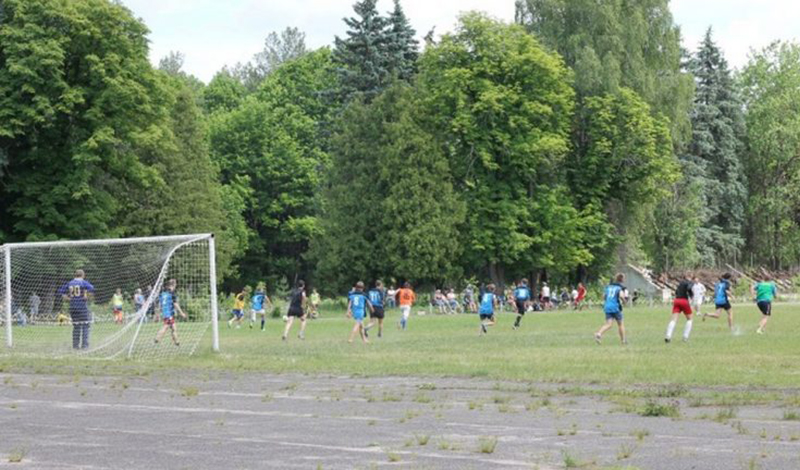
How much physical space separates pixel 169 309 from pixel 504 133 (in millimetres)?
39120

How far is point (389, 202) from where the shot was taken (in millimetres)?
67438

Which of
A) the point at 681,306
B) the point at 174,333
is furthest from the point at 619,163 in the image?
the point at 174,333

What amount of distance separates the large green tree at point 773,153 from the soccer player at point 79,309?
73138 mm

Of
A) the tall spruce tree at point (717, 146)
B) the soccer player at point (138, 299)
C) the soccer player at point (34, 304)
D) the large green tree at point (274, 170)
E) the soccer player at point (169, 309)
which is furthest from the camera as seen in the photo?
the tall spruce tree at point (717, 146)

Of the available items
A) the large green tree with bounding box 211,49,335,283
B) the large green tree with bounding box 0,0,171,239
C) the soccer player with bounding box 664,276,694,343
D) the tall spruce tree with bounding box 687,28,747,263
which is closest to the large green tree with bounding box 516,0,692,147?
the tall spruce tree with bounding box 687,28,747,263

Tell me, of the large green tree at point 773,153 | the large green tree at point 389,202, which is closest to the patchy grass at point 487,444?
the large green tree at point 389,202

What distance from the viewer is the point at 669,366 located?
77.1ft

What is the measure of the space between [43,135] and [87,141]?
249 cm

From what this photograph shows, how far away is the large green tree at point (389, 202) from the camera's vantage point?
6744 cm

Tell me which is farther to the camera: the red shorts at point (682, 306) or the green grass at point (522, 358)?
the red shorts at point (682, 306)

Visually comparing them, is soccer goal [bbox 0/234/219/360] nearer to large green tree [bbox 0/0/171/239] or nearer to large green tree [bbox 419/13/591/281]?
large green tree [bbox 0/0/171/239]

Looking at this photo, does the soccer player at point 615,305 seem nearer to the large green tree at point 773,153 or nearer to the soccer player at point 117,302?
the soccer player at point 117,302

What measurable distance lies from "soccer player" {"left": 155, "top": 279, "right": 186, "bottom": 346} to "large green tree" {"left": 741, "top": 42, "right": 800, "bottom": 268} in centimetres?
7101

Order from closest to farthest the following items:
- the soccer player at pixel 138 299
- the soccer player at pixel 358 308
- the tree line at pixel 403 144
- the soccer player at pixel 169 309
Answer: the soccer player at pixel 169 309, the soccer player at pixel 138 299, the soccer player at pixel 358 308, the tree line at pixel 403 144
